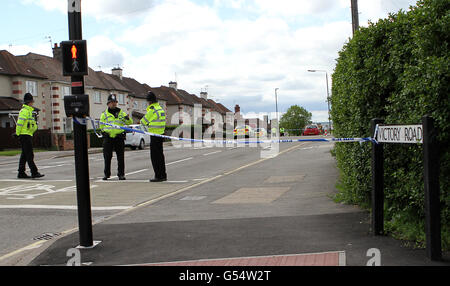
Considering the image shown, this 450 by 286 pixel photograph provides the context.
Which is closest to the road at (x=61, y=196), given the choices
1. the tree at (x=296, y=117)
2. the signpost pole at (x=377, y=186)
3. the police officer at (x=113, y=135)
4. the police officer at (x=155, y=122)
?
the police officer at (x=113, y=135)

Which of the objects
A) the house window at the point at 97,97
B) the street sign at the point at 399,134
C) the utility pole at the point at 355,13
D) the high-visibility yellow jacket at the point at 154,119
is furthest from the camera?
the house window at the point at 97,97

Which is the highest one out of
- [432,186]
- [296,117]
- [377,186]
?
[296,117]

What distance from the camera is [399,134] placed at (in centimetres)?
484

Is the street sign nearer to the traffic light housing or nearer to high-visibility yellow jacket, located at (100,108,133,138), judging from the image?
the traffic light housing

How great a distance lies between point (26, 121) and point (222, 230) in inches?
360

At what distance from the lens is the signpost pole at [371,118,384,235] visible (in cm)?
536

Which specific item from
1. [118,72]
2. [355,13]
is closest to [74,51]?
[355,13]

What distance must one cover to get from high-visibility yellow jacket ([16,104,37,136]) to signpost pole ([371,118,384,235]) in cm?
1049

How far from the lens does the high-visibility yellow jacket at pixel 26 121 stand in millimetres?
13109

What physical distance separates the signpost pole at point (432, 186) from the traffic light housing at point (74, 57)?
3.45 metres

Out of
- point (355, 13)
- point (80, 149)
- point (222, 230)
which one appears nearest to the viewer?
point (80, 149)

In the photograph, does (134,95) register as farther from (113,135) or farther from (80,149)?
(80,149)

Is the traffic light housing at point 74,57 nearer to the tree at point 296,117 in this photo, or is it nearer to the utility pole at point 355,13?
the utility pole at point 355,13
